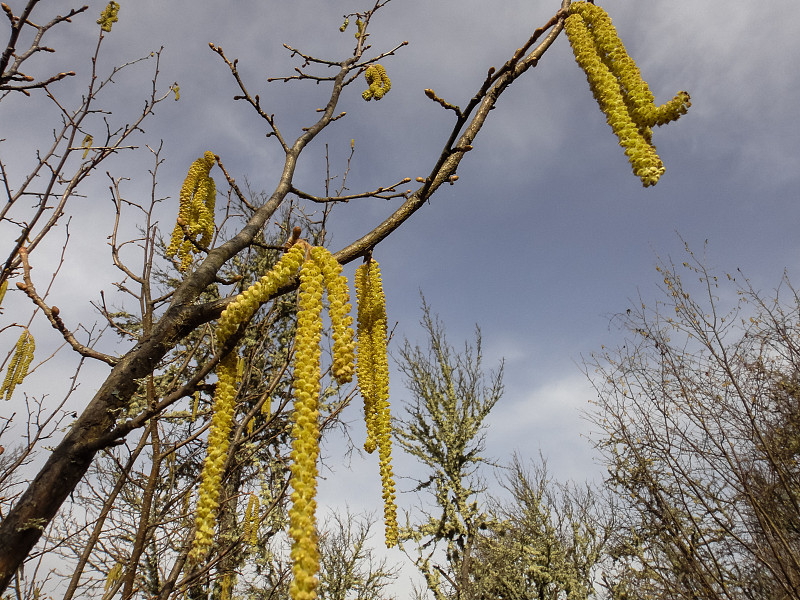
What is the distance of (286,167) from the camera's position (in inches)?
105

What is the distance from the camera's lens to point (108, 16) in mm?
2785

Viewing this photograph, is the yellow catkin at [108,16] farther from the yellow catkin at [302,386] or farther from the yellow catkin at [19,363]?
the yellow catkin at [302,386]

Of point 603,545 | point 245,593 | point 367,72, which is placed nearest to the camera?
point 367,72

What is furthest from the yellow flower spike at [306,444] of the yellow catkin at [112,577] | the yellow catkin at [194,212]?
the yellow catkin at [112,577]

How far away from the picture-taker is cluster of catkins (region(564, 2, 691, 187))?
1175 mm

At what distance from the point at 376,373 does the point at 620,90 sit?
1.15 metres

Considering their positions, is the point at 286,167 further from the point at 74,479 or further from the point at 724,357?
the point at 724,357

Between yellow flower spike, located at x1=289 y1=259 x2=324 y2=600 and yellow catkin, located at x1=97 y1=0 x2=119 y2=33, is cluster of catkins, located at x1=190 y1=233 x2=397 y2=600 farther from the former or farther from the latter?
yellow catkin, located at x1=97 y1=0 x2=119 y2=33

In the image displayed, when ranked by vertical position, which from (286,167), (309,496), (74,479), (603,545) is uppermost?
(603,545)

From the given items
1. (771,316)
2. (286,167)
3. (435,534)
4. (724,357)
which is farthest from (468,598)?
(286,167)

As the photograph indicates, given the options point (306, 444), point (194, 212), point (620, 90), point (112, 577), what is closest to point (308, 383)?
point (306, 444)

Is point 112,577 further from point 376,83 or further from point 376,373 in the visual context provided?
point 376,83

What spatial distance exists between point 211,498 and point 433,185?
1.14 metres

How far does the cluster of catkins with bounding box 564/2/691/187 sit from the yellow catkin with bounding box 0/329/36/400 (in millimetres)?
3380
